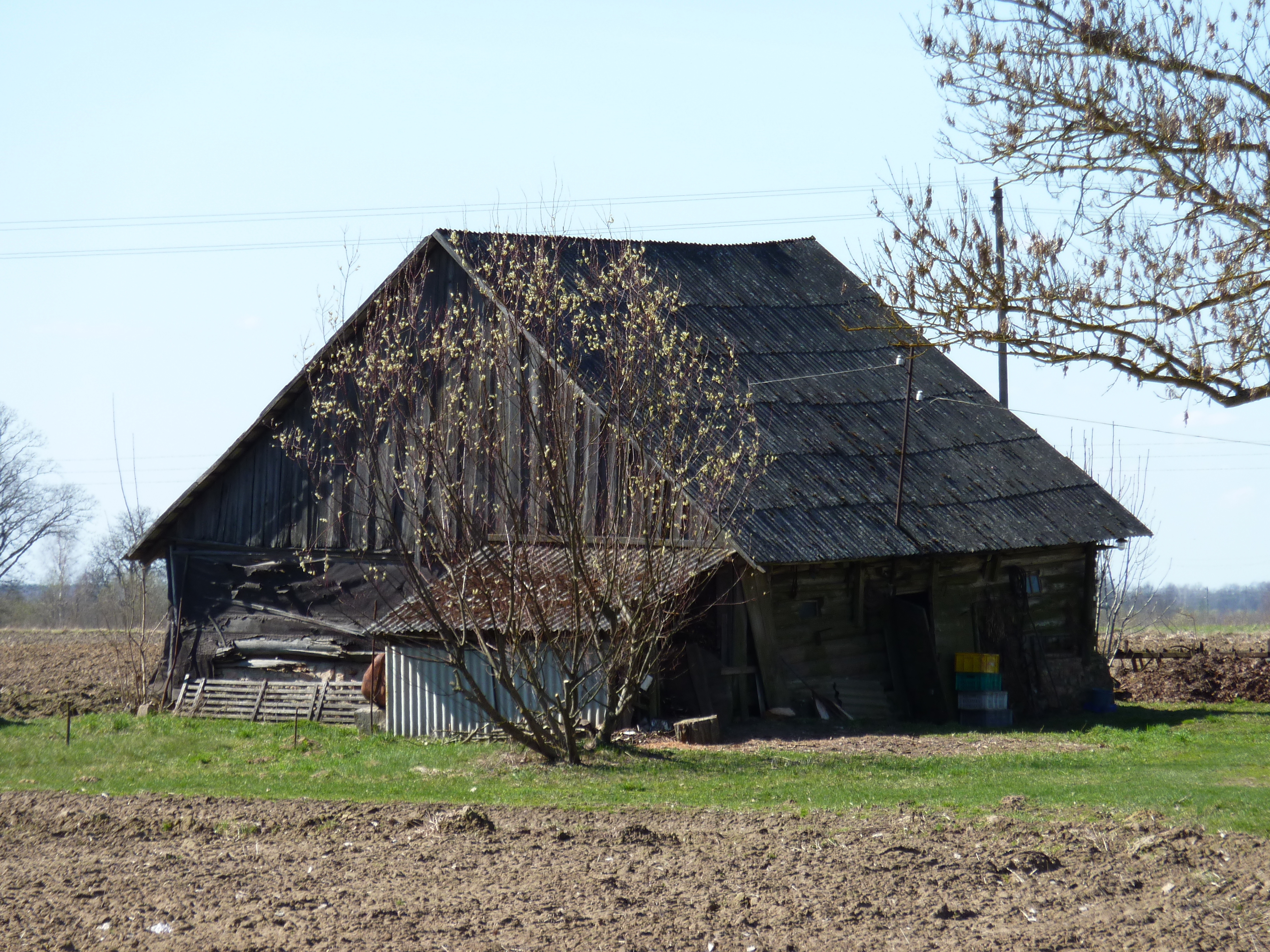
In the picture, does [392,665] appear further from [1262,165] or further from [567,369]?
[1262,165]

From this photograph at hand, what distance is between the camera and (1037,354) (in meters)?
10.6

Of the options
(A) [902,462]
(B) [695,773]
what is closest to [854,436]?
(A) [902,462]

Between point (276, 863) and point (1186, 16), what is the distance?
9856 mm

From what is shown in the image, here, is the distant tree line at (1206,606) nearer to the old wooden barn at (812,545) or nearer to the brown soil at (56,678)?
the old wooden barn at (812,545)

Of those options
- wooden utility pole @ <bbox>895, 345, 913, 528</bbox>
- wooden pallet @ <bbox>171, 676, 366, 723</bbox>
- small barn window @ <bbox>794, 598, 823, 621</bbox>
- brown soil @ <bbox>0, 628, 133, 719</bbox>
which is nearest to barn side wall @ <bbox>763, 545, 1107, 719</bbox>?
small barn window @ <bbox>794, 598, 823, 621</bbox>

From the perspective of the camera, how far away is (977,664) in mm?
18453

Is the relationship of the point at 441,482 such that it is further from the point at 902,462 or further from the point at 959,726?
the point at 959,726

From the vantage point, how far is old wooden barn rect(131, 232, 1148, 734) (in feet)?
55.4

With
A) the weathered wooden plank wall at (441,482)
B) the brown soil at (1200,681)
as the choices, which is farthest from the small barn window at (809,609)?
the brown soil at (1200,681)

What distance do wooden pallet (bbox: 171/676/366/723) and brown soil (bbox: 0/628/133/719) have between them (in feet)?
5.52

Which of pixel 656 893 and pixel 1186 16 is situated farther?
pixel 1186 16

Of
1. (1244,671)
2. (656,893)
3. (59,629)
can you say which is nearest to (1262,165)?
(656,893)

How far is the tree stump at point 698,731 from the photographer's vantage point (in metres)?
15.2

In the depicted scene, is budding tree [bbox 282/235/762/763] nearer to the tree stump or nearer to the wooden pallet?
the tree stump
